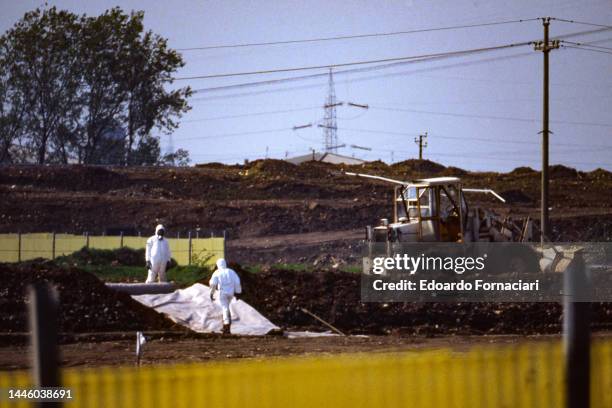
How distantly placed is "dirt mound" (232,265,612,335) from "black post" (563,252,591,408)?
18.0 m

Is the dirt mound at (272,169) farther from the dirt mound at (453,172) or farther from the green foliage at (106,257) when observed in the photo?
the green foliage at (106,257)

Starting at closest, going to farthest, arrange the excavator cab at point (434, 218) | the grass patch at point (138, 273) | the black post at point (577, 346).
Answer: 1. the black post at point (577, 346)
2. the excavator cab at point (434, 218)
3. the grass patch at point (138, 273)

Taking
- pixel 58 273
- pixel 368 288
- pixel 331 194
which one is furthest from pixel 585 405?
pixel 331 194

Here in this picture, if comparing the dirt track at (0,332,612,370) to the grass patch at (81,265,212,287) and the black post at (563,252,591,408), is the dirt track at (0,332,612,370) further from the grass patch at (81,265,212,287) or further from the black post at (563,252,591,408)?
the grass patch at (81,265,212,287)

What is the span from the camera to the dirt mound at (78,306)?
21219 millimetres

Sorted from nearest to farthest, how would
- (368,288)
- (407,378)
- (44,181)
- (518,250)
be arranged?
1. (407,378)
2. (368,288)
3. (518,250)
4. (44,181)

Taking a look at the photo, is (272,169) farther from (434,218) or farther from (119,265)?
(434,218)

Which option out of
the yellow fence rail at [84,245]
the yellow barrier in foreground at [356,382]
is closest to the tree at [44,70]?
Answer: the yellow fence rail at [84,245]

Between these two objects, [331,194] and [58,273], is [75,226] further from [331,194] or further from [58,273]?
[58,273]

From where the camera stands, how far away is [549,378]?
5.48 metres

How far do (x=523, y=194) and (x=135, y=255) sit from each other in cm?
3016

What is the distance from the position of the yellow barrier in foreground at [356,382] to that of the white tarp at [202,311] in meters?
16.1

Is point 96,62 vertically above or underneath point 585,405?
above

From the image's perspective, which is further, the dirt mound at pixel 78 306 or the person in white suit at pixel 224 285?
the dirt mound at pixel 78 306
